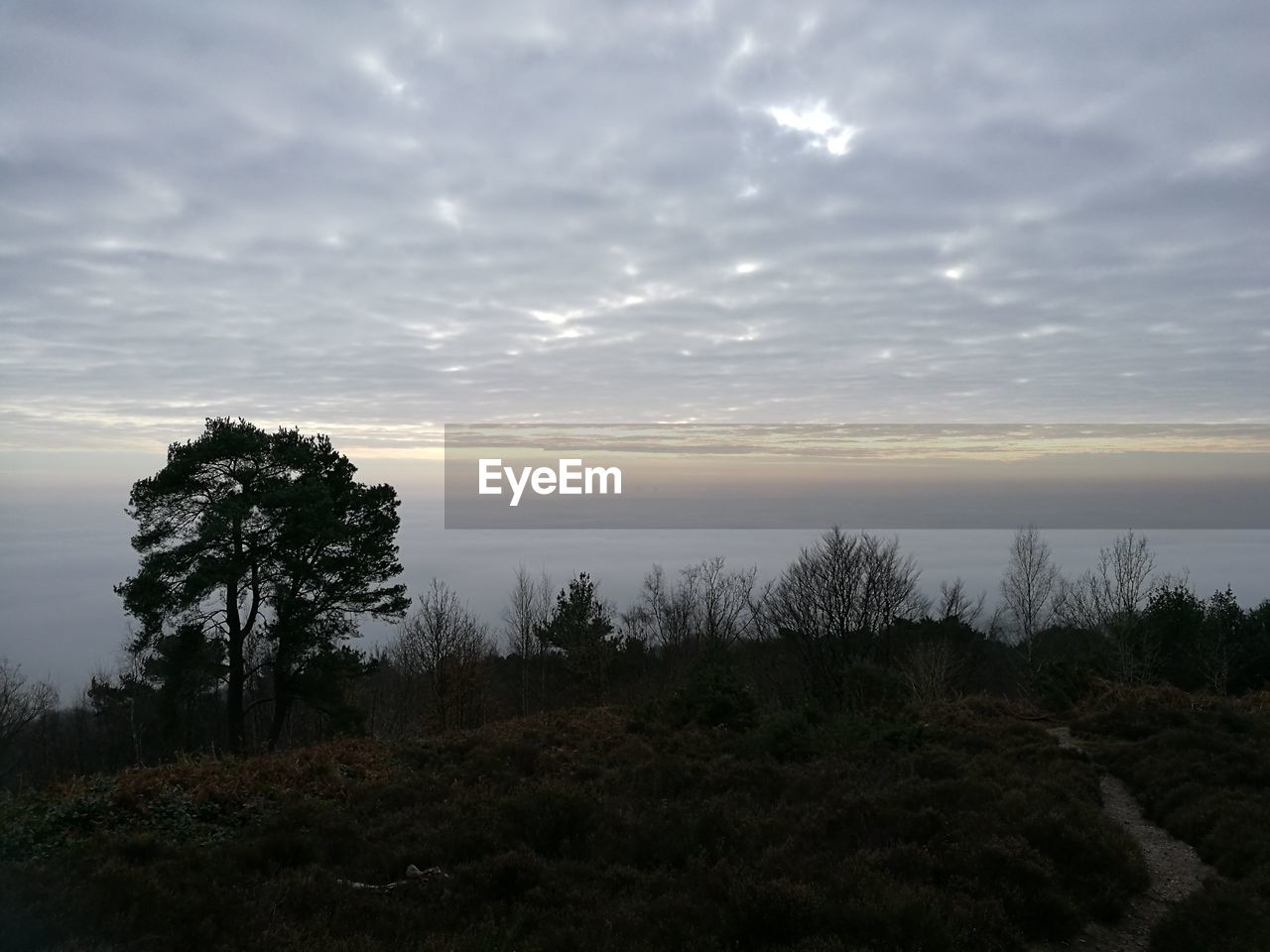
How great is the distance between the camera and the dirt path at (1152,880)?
7.58 meters

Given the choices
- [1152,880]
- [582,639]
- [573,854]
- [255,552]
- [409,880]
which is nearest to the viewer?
[409,880]

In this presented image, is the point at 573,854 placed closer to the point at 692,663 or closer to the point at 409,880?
the point at 409,880

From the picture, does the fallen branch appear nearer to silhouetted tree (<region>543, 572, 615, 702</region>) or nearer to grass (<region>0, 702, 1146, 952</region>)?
grass (<region>0, 702, 1146, 952</region>)

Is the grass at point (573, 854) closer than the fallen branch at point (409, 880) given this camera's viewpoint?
Yes

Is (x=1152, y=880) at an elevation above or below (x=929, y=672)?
above

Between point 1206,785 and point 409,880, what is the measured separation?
12.2 metres

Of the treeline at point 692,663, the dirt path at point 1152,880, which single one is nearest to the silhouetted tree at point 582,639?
the treeline at point 692,663

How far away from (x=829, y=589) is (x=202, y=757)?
24701mm

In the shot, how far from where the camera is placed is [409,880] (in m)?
8.46

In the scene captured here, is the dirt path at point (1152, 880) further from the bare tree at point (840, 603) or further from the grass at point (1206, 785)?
the bare tree at point (840, 603)

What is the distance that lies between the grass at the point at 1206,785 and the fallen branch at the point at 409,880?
738 centimetres

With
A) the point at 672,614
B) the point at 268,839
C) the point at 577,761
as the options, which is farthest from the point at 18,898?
the point at 672,614

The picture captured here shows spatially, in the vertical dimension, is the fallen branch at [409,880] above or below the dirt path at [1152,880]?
above

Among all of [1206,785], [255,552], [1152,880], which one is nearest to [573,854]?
[1152,880]
